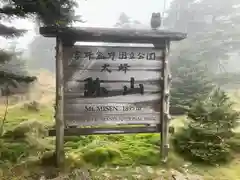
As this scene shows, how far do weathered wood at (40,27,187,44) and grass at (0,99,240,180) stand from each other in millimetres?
2999

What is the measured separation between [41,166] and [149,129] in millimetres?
2916

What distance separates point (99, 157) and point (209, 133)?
312 centimetres

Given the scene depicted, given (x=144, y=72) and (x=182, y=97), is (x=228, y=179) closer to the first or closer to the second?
(x=144, y=72)

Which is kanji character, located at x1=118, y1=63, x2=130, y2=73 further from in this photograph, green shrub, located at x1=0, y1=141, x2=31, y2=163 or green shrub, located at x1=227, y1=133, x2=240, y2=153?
green shrub, located at x1=227, y1=133, x2=240, y2=153

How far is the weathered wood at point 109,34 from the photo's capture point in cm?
599

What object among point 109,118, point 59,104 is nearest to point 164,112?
point 109,118

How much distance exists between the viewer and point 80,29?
6.06 m

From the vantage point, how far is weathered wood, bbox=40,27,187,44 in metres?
5.99

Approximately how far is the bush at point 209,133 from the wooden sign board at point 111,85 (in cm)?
145

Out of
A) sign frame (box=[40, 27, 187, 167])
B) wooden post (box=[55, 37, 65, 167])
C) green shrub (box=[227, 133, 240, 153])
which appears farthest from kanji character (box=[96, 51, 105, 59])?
green shrub (box=[227, 133, 240, 153])

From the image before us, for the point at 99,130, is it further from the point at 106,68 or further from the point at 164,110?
the point at 164,110

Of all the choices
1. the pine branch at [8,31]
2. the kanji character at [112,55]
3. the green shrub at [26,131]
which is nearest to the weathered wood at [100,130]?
the kanji character at [112,55]

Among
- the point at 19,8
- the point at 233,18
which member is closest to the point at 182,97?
the point at 19,8

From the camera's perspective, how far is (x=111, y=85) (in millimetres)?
6641
